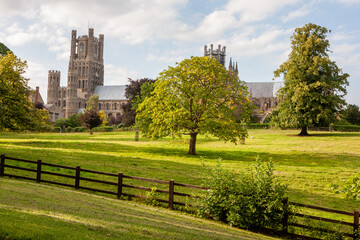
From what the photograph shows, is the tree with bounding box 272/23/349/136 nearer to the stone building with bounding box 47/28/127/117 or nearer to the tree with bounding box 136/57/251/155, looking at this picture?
the tree with bounding box 136/57/251/155

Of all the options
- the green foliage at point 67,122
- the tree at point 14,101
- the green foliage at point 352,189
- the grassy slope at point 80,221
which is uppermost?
the tree at point 14,101

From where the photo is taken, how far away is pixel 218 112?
26938mm

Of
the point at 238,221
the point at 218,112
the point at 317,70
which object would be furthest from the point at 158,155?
the point at 317,70

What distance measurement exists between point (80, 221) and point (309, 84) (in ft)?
136

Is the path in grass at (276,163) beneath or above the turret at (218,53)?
beneath

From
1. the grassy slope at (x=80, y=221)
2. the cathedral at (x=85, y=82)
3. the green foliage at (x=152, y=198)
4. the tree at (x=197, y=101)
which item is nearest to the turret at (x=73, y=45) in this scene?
the cathedral at (x=85, y=82)

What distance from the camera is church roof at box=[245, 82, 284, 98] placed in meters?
118

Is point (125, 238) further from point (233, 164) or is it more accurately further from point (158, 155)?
point (158, 155)

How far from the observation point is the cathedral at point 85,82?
148 metres

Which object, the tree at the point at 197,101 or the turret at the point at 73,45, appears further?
the turret at the point at 73,45

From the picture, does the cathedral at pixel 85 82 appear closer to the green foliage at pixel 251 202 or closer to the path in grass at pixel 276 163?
the path in grass at pixel 276 163

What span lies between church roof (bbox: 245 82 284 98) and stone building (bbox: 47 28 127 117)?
198 feet

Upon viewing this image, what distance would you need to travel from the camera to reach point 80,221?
781cm

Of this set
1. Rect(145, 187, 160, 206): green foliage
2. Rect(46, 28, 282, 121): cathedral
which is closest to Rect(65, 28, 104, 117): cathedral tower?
Rect(46, 28, 282, 121): cathedral
